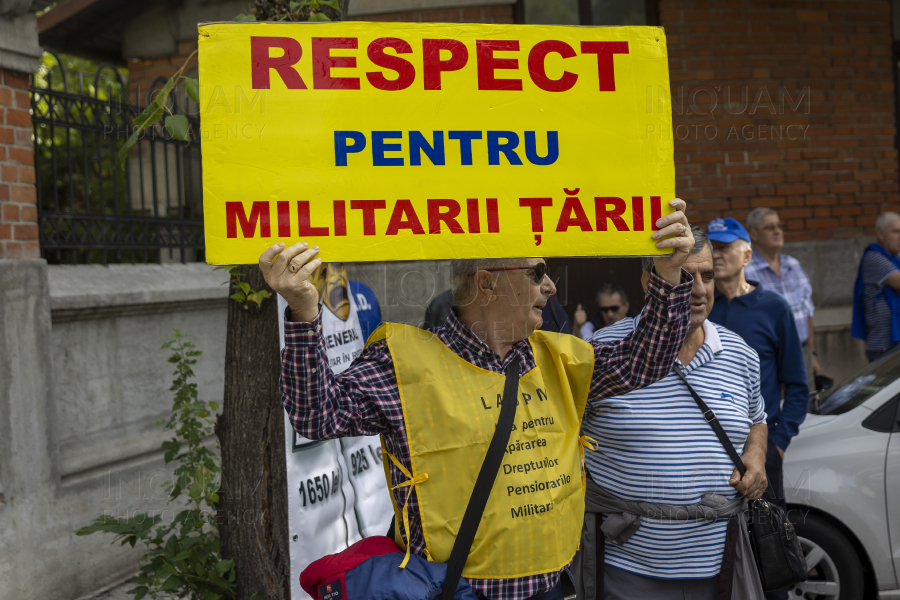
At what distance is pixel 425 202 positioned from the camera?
2008 mm

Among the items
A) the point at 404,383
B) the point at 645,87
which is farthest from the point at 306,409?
the point at 645,87

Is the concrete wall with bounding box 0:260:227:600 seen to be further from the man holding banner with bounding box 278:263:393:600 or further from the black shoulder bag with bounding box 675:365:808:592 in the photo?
the black shoulder bag with bounding box 675:365:808:592

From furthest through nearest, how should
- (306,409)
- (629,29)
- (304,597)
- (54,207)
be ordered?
(54,207)
(304,597)
(629,29)
(306,409)

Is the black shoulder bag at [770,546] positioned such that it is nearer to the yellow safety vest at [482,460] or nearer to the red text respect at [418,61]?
the yellow safety vest at [482,460]

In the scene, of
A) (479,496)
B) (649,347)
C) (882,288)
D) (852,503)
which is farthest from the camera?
(882,288)

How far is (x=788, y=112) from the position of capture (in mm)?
7414

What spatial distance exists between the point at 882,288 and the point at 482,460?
505 cm

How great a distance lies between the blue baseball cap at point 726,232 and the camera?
159 inches

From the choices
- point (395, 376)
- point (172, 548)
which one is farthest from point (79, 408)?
point (395, 376)

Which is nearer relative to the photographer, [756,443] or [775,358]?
[756,443]

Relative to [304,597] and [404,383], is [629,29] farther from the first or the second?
[304,597]

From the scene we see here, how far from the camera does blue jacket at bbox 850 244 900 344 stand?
5855 millimetres

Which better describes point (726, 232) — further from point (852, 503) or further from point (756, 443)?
point (756, 443)

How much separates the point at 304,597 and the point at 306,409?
6.09 feet
